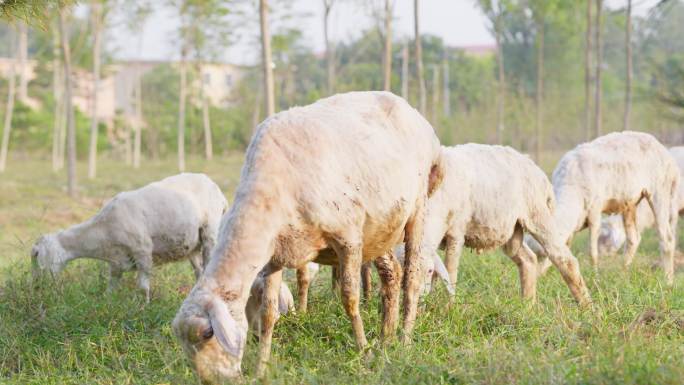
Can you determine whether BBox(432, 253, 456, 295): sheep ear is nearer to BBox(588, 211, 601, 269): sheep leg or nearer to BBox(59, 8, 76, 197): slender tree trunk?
BBox(588, 211, 601, 269): sheep leg

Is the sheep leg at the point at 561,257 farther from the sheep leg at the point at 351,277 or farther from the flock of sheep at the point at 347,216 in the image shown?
the sheep leg at the point at 351,277

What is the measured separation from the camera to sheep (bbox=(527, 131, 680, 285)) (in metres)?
9.19

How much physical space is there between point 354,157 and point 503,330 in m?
1.72

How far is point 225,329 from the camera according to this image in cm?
428

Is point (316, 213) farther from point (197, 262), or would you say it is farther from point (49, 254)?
point (197, 262)

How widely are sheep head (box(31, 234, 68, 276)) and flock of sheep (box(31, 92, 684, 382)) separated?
0.01m

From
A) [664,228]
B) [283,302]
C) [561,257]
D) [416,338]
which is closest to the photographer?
[416,338]

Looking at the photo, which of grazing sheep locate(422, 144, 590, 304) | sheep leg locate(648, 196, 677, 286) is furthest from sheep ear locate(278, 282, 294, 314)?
sheep leg locate(648, 196, 677, 286)

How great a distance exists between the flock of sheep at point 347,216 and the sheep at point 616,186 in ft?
0.06

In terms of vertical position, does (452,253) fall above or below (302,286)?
above

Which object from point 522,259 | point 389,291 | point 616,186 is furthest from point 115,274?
point 616,186

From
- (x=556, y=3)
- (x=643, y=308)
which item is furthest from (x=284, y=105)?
(x=643, y=308)

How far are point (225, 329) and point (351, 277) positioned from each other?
1.12m

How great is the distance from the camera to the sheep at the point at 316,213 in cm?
454
